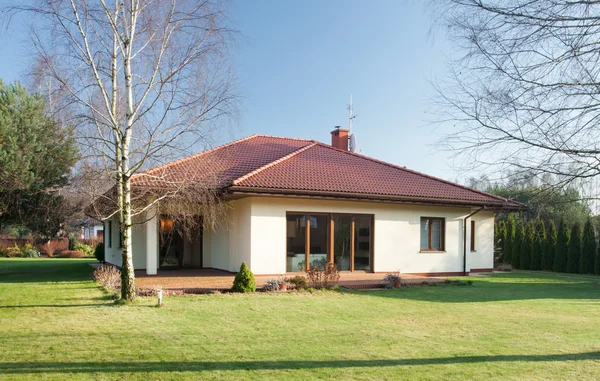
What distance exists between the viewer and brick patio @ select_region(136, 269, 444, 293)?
1300 centimetres

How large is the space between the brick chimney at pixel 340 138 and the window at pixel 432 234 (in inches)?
287

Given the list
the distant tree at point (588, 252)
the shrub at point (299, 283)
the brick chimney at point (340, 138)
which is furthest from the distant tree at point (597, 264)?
the shrub at point (299, 283)

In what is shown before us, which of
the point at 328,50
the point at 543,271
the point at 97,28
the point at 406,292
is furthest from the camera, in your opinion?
the point at 543,271

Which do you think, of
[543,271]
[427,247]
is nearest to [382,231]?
[427,247]

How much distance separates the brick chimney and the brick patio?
9.26 m

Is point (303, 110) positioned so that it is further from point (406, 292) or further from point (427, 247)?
point (406, 292)

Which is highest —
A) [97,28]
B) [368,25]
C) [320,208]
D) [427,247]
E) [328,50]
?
[328,50]

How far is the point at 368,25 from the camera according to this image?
6.63 metres

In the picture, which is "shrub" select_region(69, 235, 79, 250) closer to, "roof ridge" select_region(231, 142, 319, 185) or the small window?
the small window

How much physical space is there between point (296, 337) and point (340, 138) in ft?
60.4

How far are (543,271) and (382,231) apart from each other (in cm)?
1145

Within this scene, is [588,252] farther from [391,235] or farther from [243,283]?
[243,283]

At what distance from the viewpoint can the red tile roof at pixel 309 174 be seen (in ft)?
50.7

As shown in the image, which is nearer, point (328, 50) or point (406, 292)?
point (406, 292)
